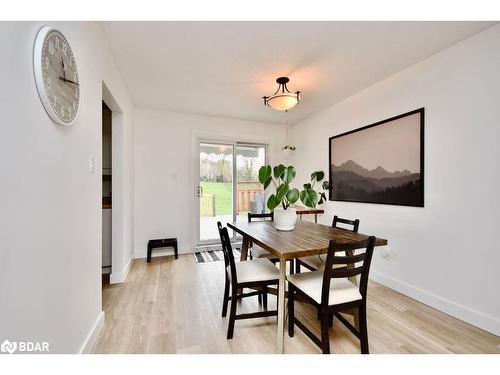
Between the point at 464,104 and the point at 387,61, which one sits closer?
the point at 464,104

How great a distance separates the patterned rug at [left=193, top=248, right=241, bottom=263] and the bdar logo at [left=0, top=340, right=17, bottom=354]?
268 cm

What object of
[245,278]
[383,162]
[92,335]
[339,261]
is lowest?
[92,335]

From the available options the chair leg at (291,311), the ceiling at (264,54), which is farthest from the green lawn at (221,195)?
the chair leg at (291,311)

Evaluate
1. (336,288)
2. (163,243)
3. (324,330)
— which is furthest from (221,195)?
(324,330)

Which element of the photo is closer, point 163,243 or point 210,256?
point 163,243

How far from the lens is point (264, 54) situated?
219 centimetres

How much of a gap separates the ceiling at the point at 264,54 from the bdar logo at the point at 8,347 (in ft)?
6.89

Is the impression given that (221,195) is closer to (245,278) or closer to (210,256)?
(210,256)

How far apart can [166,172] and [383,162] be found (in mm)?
3216
